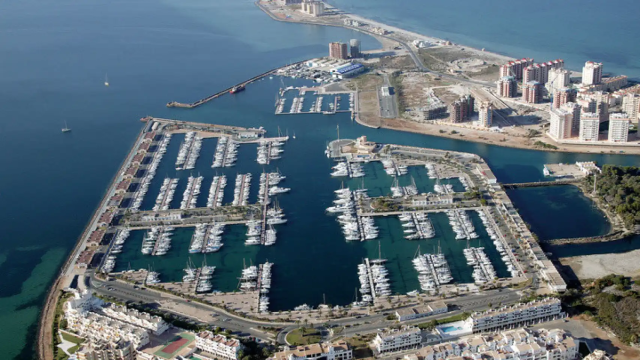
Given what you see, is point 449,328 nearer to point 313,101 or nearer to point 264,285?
point 264,285

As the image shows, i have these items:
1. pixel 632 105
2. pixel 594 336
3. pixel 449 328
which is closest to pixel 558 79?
pixel 632 105

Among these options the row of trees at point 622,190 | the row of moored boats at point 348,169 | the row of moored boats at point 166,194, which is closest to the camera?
the row of trees at point 622,190

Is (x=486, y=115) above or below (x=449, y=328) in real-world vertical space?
above

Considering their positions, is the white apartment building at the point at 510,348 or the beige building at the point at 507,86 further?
the beige building at the point at 507,86

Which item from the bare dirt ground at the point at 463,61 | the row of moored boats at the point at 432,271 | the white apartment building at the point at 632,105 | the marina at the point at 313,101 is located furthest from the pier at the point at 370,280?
the bare dirt ground at the point at 463,61

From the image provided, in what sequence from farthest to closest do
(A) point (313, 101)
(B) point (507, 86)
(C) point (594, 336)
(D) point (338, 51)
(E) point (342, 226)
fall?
(D) point (338, 51) < (A) point (313, 101) < (B) point (507, 86) < (E) point (342, 226) < (C) point (594, 336)

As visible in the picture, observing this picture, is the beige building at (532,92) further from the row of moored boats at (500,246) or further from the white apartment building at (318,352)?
the white apartment building at (318,352)

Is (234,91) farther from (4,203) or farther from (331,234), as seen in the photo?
(331,234)
